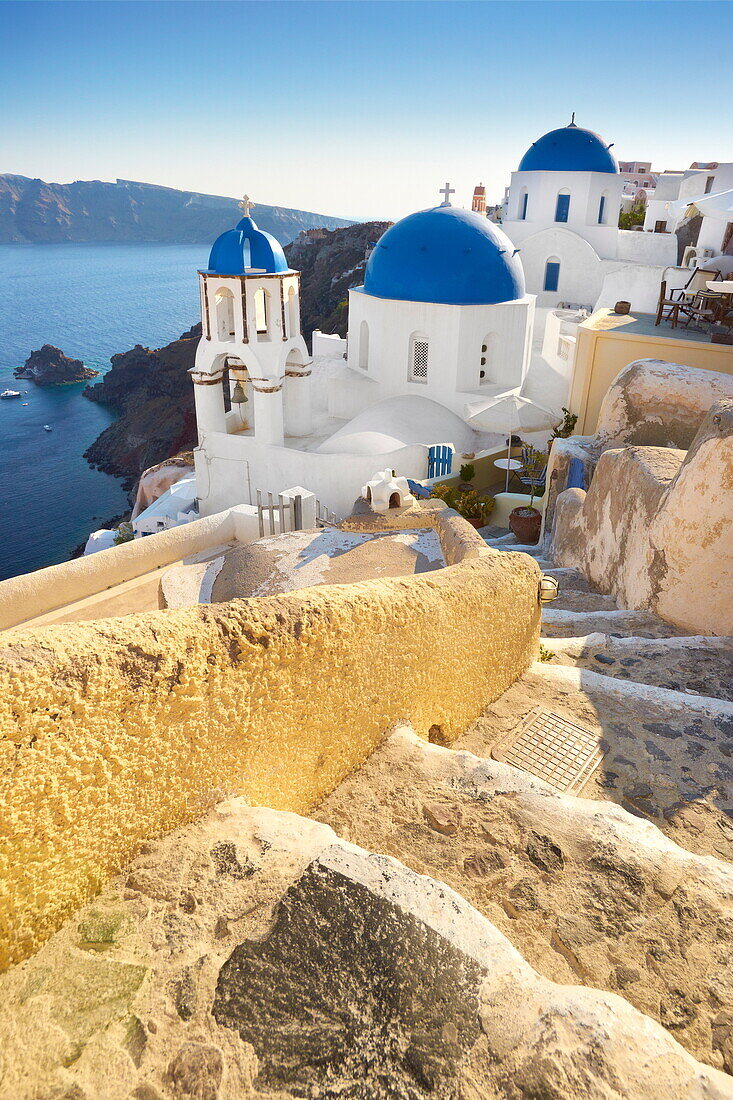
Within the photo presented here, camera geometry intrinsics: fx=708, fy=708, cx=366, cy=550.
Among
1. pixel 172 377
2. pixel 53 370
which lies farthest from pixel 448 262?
pixel 53 370

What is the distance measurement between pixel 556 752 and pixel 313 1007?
2.56m

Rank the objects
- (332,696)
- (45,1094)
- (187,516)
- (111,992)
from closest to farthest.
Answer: (45,1094)
(111,992)
(332,696)
(187,516)

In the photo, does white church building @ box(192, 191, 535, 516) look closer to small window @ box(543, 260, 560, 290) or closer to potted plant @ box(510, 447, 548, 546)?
potted plant @ box(510, 447, 548, 546)

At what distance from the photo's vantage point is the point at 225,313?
16766 millimetres

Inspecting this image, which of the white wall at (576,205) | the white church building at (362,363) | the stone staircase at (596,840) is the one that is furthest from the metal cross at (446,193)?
the stone staircase at (596,840)

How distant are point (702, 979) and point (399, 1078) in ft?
4.23

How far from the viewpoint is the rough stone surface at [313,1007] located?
168 cm

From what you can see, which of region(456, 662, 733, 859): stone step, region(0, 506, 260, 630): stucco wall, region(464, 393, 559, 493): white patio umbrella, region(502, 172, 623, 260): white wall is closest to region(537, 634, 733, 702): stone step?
region(456, 662, 733, 859): stone step

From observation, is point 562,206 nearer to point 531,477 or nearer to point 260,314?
point 260,314

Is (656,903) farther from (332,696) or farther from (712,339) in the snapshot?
(712,339)

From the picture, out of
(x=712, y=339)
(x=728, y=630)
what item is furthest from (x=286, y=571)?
(x=712, y=339)

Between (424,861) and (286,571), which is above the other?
(424,861)

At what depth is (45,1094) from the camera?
1634 mm

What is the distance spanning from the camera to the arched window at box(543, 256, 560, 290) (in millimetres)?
27062
